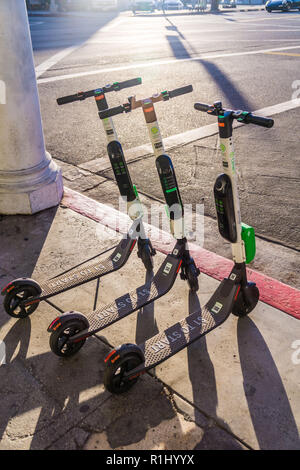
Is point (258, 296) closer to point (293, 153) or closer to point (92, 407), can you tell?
point (92, 407)

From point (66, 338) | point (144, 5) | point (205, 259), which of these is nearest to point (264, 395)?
point (66, 338)

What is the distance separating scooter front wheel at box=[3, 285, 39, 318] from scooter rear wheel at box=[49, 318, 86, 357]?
46cm

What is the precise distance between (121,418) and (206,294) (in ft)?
4.15

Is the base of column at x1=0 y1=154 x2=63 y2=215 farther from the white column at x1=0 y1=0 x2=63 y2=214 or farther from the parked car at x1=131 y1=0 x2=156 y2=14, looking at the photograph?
the parked car at x1=131 y1=0 x2=156 y2=14

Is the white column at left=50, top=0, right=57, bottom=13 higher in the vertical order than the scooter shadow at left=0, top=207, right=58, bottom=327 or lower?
higher

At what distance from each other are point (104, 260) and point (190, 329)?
3.63 ft

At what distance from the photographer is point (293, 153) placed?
605 centimetres

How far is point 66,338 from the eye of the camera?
9.39 ft

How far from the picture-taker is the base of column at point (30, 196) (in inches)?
177

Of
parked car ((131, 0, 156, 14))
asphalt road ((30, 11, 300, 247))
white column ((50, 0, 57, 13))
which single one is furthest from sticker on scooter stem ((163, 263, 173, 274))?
white column ((50, 0, 57, 13))

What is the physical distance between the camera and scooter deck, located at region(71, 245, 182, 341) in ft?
9.70

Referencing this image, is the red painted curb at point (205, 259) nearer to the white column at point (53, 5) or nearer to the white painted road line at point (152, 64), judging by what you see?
the white painted road line at point (152, 64)

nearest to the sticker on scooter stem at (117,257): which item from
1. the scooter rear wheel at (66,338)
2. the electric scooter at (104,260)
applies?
the electric scooter at (104,260)
